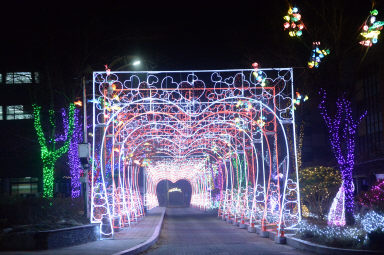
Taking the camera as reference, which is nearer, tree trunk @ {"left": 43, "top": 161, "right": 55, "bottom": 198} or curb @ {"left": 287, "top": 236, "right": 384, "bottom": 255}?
curb @ {"left": 287, "top": 236, "right": 384, "bottom": 255}

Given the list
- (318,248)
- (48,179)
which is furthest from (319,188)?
(48,179)

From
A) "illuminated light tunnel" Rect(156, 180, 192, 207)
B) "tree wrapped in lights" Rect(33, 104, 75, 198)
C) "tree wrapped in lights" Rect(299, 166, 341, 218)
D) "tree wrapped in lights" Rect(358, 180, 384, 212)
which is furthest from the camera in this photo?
"illuminated light tunnel" Rect(156, 180, 192, 207)

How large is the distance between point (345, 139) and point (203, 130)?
41.6ft

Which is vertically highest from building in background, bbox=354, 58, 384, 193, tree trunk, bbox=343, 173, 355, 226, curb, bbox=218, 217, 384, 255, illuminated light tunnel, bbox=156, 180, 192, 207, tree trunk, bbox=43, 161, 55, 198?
building in background, bbox=354, 58, 384, 193

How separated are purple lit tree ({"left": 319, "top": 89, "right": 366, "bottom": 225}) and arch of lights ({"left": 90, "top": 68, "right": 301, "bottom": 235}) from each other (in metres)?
1.55

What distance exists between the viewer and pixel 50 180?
3350 centimetres

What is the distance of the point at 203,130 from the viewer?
111 ft

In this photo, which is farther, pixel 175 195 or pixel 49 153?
pixel 175 195

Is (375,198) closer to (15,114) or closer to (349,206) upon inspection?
(349,206)

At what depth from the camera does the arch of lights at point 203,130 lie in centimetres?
2195

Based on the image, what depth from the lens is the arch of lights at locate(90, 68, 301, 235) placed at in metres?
22.0

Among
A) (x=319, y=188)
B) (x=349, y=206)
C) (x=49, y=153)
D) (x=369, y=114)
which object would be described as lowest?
(x=349, y=206)

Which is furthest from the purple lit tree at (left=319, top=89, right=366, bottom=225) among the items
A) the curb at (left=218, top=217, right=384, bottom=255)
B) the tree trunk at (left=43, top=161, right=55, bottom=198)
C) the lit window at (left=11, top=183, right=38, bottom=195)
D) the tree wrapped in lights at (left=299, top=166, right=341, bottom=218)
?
the lit window at (left=11, top=183, right=38, bottom=195)

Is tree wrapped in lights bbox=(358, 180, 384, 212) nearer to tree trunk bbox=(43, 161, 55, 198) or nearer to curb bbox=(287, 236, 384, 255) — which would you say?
curb bbox=(287, 236, 384, 255)
